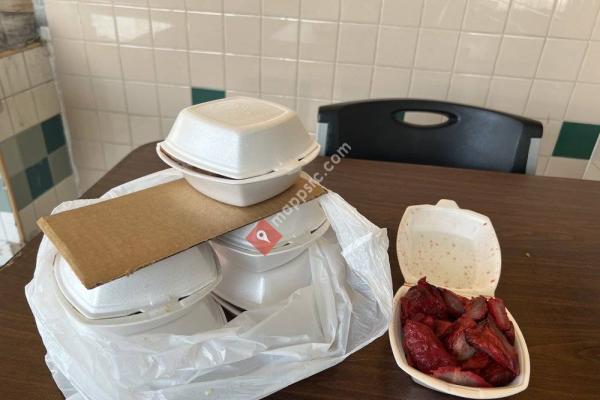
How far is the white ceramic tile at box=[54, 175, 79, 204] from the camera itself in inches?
57.6

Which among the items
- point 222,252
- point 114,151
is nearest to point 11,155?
point 114,151

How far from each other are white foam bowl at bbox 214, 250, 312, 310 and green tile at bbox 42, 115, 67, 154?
115 centimetres

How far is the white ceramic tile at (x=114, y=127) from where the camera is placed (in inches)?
55.5

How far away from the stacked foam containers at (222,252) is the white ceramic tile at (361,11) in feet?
2.57

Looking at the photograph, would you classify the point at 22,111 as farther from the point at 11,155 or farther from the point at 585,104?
the point at 585,104

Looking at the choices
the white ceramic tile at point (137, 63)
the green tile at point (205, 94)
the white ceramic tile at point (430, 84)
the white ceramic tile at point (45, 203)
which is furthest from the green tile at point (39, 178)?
the white ceramic tile at point (430, 84)

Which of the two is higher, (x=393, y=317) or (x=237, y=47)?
(x=237, y=47)

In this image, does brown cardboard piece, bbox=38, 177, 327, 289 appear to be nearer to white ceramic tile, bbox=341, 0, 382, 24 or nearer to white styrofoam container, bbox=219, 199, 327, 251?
white styrofoam container, bbox=219, 199, 327, 251

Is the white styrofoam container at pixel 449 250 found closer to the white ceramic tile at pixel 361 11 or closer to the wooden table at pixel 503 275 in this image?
the wooden table at pixel 503 275

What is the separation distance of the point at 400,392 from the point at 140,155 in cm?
67

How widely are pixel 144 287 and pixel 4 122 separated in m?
1.04

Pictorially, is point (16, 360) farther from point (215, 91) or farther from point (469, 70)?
point (469, 70)

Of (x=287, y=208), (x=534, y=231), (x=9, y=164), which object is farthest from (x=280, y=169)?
(x=9, y=164)

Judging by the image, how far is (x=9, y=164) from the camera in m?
1.20
